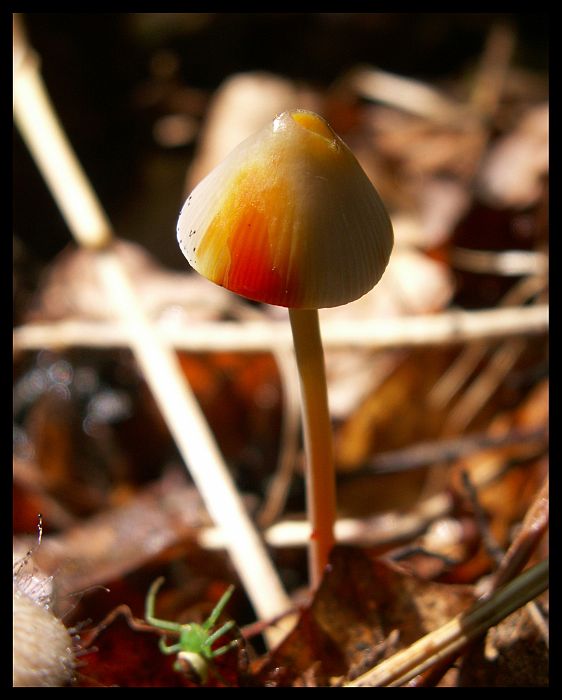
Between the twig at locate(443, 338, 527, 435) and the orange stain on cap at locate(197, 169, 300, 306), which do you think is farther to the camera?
the twig at locate(443, 338, 527, 435)

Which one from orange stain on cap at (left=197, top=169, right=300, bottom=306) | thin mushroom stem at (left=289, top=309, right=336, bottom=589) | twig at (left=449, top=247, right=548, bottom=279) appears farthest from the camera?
twig at (left=449, top=247, right=548, bottom=279)

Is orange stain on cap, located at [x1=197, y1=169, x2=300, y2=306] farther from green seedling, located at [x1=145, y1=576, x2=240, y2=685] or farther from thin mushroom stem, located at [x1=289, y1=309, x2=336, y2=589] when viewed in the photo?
green seedling, located at [x1=145, y1=576, x2=240, y2=685]

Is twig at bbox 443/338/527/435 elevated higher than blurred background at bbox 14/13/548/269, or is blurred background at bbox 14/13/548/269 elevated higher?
blurred background at bbox 14/13/548/269

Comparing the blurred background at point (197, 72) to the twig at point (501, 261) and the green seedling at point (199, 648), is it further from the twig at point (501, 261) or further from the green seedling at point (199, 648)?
the green seedling at point (199, 648)

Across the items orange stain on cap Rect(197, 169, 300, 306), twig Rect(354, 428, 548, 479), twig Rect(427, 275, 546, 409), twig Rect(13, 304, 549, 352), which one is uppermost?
orange stain on cap Rect(197, 169, 300, 306)

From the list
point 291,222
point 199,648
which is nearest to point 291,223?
point 291,222

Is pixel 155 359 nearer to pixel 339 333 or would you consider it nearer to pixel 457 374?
pixel 339 333

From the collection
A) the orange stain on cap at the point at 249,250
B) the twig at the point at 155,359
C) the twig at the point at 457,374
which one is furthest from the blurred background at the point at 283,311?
the orange stain on cap at the point at 249,250

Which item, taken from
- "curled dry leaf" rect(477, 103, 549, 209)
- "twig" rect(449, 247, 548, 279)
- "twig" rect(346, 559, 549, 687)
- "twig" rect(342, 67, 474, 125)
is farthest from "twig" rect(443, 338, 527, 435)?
"twig" rect(342, 67, 474, 125)
